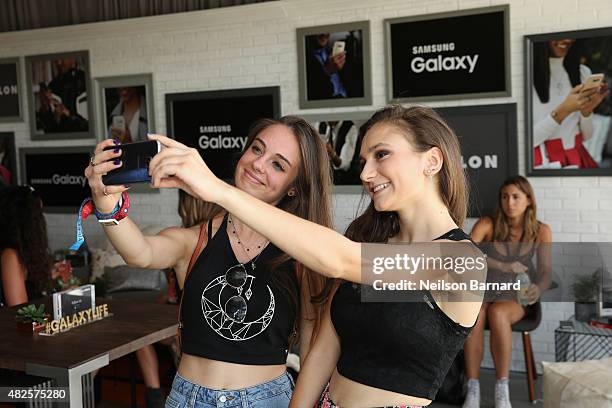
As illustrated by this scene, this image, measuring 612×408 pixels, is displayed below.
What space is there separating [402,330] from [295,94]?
4668mm

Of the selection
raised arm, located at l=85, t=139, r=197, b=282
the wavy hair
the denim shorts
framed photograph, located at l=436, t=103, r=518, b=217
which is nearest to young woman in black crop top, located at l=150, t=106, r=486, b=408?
the denim shorts

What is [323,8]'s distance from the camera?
576 cm

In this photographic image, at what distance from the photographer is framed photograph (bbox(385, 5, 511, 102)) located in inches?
205

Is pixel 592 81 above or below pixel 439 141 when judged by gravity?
above

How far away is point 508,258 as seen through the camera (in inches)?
200

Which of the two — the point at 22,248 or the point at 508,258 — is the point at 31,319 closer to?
the point at 22,248

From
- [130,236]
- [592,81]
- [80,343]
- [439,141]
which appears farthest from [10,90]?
[439,141]

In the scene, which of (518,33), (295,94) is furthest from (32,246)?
(518,33)

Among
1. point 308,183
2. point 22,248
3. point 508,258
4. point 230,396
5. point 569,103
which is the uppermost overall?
point 569,103

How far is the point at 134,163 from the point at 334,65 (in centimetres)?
448

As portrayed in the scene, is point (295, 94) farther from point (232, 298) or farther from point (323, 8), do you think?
point (232, 298)

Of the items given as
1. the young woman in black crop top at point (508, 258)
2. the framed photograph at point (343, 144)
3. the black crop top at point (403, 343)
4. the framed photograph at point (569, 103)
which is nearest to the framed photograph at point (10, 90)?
the framed photograph at point (343, 144)

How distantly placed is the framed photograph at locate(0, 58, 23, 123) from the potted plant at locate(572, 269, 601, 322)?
5.96 metres

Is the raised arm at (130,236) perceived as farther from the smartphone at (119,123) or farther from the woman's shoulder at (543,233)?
the smartphone at (119,123)
